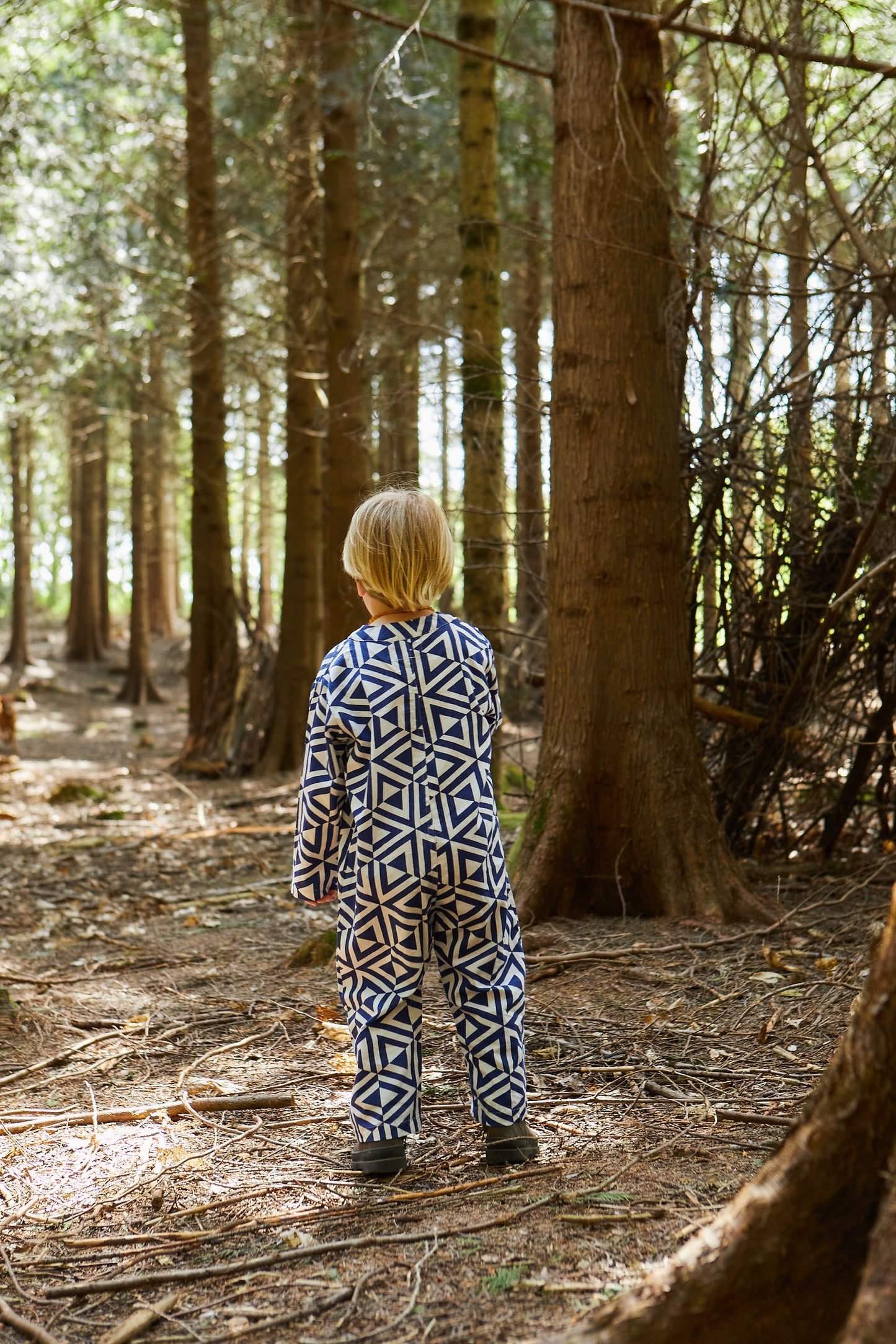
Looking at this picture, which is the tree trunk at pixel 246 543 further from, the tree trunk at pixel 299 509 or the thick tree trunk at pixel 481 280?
the thick tree trunk at pixel 481 280

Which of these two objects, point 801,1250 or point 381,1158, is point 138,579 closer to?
point 381,1158

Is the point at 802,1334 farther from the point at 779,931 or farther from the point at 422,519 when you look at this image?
the point at 779,931

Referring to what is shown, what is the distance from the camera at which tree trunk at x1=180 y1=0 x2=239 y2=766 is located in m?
11.4

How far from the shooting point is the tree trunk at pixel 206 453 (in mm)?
11359

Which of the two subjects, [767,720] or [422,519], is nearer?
[422,519]

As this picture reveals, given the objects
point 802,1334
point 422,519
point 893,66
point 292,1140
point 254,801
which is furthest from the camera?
point 254,801

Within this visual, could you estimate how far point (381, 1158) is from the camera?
268 centimetres

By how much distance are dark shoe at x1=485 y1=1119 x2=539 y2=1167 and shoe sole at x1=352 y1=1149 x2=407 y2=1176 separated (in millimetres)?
218

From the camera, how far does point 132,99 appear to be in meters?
15.2

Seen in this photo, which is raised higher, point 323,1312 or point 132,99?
point 132,99

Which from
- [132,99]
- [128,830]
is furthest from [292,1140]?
[132,99]

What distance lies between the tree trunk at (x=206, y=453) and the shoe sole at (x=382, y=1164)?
9.32 m

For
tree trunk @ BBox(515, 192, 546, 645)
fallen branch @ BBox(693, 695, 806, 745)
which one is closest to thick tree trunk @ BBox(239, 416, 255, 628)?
tree trunk @ BBox(515, 192, 546, 645)

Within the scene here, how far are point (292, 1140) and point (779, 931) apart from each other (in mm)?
2235
